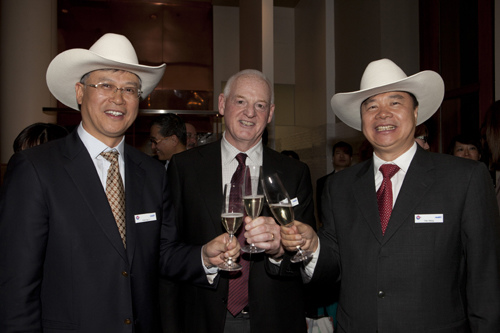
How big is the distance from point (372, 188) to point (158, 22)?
8.96m

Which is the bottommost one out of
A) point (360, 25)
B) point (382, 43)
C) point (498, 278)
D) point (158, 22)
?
point (498, 278)

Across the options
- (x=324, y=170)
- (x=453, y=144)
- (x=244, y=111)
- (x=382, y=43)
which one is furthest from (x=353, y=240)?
(x=324, y=170)

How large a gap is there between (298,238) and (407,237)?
1.72 ft

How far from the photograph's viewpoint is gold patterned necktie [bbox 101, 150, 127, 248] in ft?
6.12

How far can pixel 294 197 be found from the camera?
2.42 metres

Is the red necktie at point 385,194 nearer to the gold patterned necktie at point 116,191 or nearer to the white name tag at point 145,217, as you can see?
the white name tag at point 145,217

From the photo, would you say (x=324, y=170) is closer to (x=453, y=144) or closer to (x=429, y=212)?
(x=453, y=144)

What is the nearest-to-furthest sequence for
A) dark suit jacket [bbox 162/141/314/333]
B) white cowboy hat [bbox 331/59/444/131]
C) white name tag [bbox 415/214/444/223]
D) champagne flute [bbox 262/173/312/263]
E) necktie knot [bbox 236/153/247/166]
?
champagne flute [bbox 262/173/312/263] < white name tag [bbox 415/214/444/223] < white cowboy hat [bbox 331/59/444/131] < dark suit jacket [bbox 162/141/314/333] < necktie knot [bbox 236/153/247/166]

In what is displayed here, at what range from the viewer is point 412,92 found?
2191 millimetres

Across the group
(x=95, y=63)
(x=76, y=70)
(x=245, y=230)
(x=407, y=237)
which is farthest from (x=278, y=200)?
(x=76, y=70)

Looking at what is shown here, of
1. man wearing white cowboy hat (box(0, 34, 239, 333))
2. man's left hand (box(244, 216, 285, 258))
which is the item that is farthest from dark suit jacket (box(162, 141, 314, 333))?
man's left hand (box(244, 216, 285, 258))

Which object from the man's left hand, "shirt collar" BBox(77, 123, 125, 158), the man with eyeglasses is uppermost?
the man with eyeglasses

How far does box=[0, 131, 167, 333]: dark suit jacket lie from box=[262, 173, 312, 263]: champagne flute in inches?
26.1

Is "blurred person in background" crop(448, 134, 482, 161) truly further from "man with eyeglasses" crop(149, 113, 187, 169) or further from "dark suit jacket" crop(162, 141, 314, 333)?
"man with eyeglasses" crop(149, 113, 187, 169)
